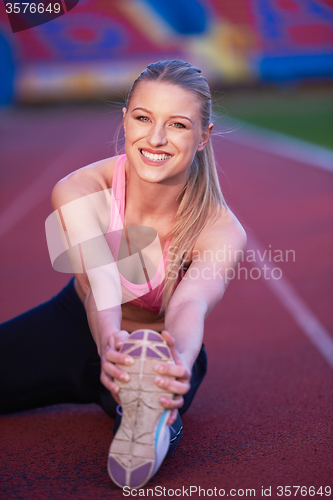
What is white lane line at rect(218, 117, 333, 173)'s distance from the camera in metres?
11.6

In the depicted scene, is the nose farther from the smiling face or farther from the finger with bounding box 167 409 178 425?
the finger with bounding box 167 409 178 425

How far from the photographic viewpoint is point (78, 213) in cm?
245

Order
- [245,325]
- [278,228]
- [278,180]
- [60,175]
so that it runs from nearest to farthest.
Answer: [245,325], [278,228], [278,180], [60,175]

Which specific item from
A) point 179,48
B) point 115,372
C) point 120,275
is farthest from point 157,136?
point 179,48

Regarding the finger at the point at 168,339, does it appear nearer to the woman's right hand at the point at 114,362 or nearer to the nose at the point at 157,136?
the woman's right hand at the point at 114,362

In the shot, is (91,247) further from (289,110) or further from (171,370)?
(289,110)

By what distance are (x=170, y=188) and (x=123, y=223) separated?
246 millimetres

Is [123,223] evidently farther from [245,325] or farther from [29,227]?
[29,227]

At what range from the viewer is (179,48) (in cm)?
2541

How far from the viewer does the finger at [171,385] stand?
1.83m

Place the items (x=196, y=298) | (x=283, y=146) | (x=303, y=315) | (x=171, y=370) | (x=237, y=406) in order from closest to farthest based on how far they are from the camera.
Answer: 1. (x=171, y=370)
2. (x=196, y=298)
3. (x=237, y=406)
4. (x=303, y=315)
5. (x=283, y=146)

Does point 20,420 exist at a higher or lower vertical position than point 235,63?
higher

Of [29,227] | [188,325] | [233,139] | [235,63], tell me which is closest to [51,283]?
[29,227]

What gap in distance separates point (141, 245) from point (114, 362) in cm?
81
